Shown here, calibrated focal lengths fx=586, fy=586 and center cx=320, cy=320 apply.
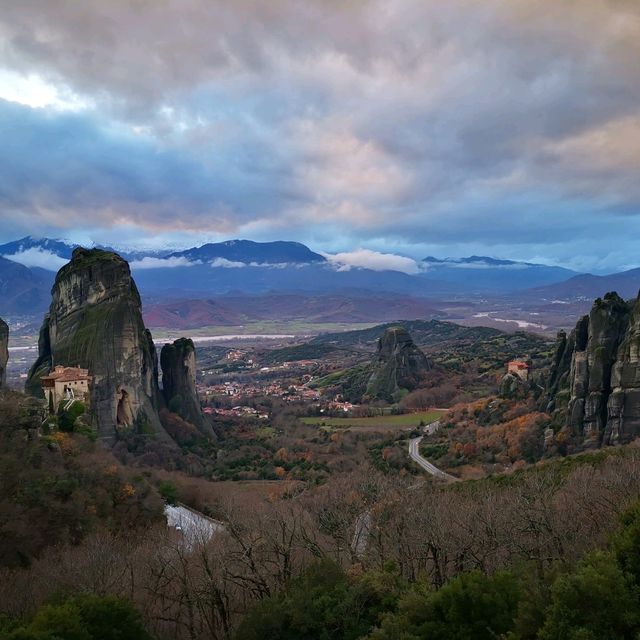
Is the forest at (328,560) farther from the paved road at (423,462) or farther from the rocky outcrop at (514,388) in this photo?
the rocky outcrop at (514,388)

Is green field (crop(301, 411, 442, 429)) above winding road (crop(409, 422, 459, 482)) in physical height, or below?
above

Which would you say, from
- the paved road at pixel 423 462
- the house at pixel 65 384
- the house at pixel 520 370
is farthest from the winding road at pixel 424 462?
the house at pixel 65 384

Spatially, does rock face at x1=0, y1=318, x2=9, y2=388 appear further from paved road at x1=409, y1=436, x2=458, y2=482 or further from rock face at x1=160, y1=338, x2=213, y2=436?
paved road at x1=409, y1=436, x2=458, y2=482

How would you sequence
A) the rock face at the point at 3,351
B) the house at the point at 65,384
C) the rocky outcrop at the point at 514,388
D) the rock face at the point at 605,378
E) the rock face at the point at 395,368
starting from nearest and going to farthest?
1. the rock face at the point at 3,351
2. the rock face at the point at 605,378
3. the house at the point at 65,384
4. the rocky outcrop at the point at 514,388
5. the rock face at the point at 395,368

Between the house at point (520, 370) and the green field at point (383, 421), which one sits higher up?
the house at point (520, 370)

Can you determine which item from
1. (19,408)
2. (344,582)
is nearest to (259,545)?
(344,582)

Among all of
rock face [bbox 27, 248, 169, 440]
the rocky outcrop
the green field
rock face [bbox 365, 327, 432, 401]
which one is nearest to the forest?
rock face [bbox 27, 248, 169, 440]

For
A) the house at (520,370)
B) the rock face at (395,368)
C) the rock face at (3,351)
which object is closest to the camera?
the rock face at (3,351)
